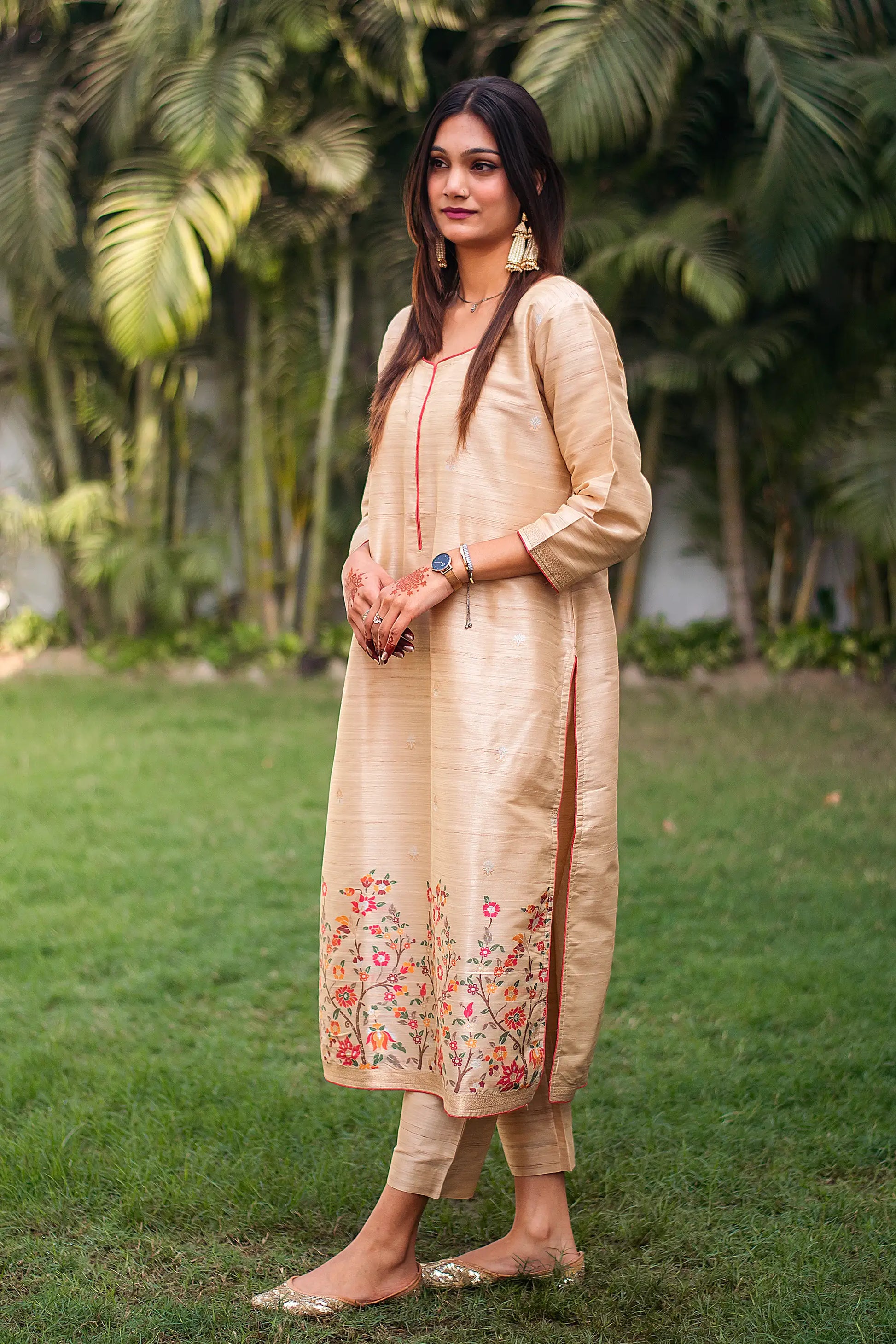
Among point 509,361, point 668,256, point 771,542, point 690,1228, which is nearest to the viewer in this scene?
point 509,361

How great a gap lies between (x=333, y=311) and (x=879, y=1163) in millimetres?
6846

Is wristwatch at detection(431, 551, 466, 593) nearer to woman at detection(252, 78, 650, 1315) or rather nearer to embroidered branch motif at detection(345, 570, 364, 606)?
woman at detection(252, 78, 650, 1315)

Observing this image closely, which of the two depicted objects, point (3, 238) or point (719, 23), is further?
point (3, 238)

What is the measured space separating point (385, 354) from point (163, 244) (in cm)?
523

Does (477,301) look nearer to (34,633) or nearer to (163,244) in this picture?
(163,244)

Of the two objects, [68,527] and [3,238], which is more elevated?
[3,238]

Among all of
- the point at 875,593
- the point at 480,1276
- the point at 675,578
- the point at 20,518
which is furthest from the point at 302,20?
the point at 480,1276

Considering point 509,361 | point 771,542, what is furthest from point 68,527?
point 509,361

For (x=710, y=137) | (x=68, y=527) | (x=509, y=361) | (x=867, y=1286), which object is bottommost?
(x=867, y=1286)

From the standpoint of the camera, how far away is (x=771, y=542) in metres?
7.91

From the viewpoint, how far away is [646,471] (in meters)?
7.94

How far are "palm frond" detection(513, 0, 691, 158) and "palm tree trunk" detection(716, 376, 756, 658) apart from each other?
178 centimetres

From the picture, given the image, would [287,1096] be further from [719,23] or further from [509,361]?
[719,23]

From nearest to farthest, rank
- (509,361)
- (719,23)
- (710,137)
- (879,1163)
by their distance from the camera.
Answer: (509,361) < (879,1163) < (719,23) < (710,137)
